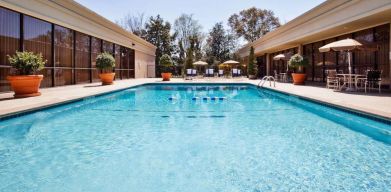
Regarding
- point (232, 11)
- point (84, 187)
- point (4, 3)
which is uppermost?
point (232, 11)

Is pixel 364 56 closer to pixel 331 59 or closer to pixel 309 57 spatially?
pixel 331 59

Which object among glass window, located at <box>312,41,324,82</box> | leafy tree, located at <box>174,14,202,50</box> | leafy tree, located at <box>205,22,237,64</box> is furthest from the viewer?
leafy tree, located at <box>205,22,237,64</box>

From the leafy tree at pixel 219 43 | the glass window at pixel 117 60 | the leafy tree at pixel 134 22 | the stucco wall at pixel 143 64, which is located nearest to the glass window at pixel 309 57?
the glass window at pixel 117 60

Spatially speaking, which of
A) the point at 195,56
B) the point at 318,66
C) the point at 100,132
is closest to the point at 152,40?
the point at 195,56

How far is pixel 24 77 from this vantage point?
798 centimetres

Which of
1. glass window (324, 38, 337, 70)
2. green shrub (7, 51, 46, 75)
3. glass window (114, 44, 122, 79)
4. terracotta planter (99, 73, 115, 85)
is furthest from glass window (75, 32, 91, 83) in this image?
glass window (324, 38, 337, 70)

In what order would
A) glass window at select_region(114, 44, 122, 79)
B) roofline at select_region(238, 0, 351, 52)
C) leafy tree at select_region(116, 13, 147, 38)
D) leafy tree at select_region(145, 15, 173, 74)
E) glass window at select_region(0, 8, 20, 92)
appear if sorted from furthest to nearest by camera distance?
leafy tree at select_region(116, 13, 147, 38) < leafy tree at select_region(145, 15, 173, 74) < glass window at select_region(114, 44, 122, 79) < roofline at select_region(238, 0, 351, 52) < glass window at select_region(0, 8, 20, 92)

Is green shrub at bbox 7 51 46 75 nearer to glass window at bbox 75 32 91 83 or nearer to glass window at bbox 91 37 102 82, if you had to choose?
glass window at bbox 75 32 91 83

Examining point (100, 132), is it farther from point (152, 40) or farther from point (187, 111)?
point (152, 40)

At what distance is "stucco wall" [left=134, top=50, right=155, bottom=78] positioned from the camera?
949 inches

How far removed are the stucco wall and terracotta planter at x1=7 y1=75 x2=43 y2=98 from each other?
1544cm

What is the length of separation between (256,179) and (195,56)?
3347 cm

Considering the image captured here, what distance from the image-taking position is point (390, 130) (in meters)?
4.58

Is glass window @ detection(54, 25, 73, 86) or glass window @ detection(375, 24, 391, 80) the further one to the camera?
glass window @ detection(54, 25, 73, 86)
